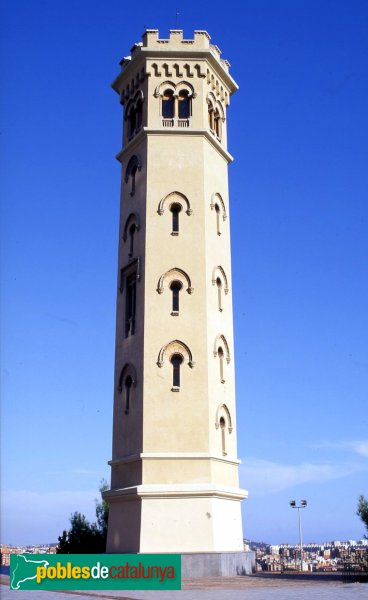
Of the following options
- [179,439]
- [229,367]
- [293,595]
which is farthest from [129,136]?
[293,595]

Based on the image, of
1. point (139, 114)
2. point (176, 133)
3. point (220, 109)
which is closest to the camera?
point (176, 133)

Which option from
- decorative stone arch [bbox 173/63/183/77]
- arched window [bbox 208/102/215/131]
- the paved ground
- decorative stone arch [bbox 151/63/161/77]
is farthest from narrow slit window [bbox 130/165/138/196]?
the paved ground

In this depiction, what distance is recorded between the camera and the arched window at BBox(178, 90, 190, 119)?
100 ft

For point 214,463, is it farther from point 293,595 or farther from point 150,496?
point 293,595

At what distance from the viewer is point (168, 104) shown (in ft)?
101

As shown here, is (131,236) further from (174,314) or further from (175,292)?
(174,314)

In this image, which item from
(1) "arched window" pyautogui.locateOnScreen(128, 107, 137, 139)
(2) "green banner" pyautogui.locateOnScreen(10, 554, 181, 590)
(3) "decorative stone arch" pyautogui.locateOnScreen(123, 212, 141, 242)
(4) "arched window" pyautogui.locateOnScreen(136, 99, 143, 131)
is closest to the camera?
(2) "green banner" pyautogui.locateOnScreen(10, 554, 181, 590)

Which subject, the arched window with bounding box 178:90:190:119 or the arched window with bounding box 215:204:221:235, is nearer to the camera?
the arched window with bounding box 215:204:221:235

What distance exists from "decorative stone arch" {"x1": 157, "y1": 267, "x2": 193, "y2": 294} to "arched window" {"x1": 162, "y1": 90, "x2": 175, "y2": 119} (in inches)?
316

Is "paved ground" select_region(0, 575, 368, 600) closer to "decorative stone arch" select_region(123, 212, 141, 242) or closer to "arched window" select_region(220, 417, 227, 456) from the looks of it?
"arched window" select_region(220, 417, 227, 456)

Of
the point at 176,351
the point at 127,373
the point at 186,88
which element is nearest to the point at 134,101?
the point at 186,88

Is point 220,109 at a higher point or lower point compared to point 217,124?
higher

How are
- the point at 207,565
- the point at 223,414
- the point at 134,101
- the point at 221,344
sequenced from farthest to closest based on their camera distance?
the point at 134,101, the point at 221,344, the point at 223,414, the point at 207,565

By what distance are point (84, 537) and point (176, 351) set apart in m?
19.0
